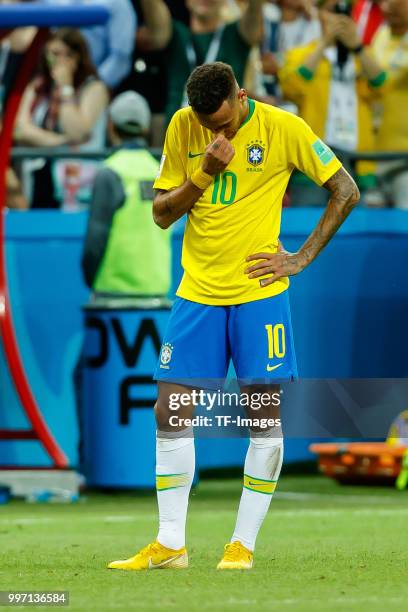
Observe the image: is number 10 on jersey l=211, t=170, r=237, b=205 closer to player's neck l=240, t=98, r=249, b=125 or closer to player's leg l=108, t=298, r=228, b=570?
player's neck l=240, t=98, r=249, b=125

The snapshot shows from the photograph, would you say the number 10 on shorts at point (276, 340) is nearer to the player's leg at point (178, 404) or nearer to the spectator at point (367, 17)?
the player's leg at point (178, 404)

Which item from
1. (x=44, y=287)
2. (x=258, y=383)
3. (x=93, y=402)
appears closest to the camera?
(x=258, y=383)

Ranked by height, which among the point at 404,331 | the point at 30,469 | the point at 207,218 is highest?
the point at 207,218

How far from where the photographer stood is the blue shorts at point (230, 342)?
6824 millimetres

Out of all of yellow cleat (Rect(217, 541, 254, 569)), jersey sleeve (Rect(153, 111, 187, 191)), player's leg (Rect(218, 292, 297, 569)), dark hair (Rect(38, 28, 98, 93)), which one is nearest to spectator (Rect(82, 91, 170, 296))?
dark hair (Rect(38, 28, 98, 93))

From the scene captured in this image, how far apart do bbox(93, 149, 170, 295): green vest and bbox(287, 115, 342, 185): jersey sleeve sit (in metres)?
4.02

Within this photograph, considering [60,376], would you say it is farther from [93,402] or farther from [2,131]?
[2,131]

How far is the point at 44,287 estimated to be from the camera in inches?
470

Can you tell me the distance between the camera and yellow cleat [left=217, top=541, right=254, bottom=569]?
683 centimetres

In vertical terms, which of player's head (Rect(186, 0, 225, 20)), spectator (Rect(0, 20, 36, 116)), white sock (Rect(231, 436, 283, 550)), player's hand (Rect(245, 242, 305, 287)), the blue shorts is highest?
player's head (Rect(186, 0, 225, 20))

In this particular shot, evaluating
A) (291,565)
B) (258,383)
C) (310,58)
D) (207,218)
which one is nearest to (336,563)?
(291,565)

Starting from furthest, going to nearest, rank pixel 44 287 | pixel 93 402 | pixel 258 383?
pixel 44 287 → pixel 93 402 → pixel 258 383

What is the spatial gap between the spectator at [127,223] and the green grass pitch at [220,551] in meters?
1.53

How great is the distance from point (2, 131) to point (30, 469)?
2.37 m
